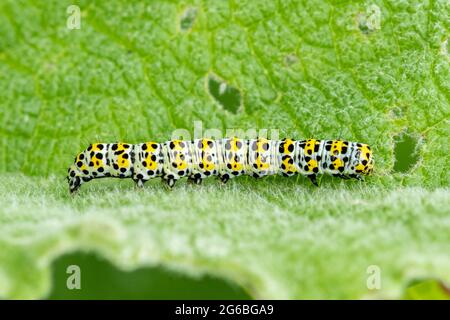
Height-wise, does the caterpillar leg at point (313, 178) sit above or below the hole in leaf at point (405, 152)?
below

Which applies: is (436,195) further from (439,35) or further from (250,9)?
(250,9)

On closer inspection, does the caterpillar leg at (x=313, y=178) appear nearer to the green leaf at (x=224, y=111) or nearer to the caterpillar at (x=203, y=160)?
the caterpillar at (x=203, y=160)

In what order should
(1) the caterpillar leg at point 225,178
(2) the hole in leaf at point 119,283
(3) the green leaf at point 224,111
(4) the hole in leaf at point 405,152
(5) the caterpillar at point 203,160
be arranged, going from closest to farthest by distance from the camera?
1. (3) the green leaf at point 224,111
2. (2) the hole in leaf at point 119,283
3. (4) the hole in leaf at point 405,152
4. (5) the caterpillar at point 203,160
5. (1) the caterpillar leg at point 225,178

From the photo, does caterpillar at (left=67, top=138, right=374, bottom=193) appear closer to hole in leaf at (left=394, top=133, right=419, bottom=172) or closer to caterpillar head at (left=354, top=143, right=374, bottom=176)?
caterpillar head at (left=354, top=143, right=374, bottom=176)

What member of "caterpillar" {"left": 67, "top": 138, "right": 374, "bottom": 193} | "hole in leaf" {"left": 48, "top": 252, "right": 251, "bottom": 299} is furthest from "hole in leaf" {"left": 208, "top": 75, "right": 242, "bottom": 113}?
"hole in leaf" {"left": 48, "top": 252, "right": 251, "bottom": 299}

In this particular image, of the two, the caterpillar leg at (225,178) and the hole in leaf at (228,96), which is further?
the caterpillar leg at (225,178)

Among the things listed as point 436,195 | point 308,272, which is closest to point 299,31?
point 436,195

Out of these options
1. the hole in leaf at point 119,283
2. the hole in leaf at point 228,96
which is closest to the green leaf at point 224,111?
the hole in leaf at point 228,96
